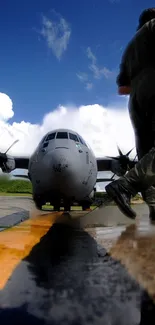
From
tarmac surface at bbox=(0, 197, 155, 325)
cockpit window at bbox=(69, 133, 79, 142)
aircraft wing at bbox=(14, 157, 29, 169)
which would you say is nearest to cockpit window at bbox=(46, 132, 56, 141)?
cockpit window at bbox=(69, 133, 79, 142)

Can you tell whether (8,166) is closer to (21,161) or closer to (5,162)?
(5,162)

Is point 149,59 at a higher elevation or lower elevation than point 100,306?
higher

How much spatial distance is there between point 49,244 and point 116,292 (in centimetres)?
128

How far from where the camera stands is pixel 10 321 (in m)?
0.86

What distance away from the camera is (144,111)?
9.36 feet

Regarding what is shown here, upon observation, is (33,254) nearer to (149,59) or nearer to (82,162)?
(149,59)

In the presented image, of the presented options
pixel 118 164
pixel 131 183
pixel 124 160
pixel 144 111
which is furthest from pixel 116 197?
pixel 118 164

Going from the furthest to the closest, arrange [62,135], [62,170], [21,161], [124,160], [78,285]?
[21,161] < [124,160] < [62,135] < [62,170] < [78,285]

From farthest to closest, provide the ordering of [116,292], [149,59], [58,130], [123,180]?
[58,130], [149,59], [123,180], [116,292]

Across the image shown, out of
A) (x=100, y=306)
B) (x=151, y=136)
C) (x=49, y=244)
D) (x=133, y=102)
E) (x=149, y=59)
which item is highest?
(x=149, y=59)

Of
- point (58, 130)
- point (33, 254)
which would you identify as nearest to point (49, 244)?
point (33, 254)

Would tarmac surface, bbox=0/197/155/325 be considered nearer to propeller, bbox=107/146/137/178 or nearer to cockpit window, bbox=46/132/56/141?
cockpit window, bbox=46/132/56/141

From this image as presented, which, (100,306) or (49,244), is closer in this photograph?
(100,306)

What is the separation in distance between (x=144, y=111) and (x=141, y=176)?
1.98 ft
